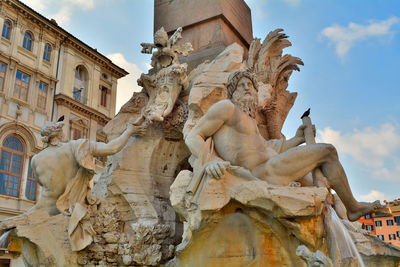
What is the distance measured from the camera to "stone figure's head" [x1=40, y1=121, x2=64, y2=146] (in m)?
5.06

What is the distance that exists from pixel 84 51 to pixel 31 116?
598cm

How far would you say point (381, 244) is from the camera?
3.99m

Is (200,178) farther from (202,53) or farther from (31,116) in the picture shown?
(31,116)

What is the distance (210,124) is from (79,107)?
66.2ft

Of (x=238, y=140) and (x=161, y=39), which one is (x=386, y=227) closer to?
(x=161, y=39)

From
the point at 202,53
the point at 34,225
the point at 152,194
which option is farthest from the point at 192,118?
the point at 34,225

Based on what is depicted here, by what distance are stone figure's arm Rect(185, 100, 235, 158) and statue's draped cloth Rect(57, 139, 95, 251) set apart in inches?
67.0

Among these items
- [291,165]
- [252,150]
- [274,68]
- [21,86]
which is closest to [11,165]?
[21,86]

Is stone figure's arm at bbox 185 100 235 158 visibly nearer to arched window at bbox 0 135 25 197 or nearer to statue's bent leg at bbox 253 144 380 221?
statue's bent leg at bbox 253 144 380 221

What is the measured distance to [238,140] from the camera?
3885mm

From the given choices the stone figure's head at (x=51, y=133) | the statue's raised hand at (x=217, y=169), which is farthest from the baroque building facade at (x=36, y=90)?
the statue's raised hand at (x=217, y=169)

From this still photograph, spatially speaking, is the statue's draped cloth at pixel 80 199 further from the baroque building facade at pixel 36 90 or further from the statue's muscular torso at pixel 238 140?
the baroque building facade at pixel 36 90

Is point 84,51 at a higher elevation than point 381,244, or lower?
higher

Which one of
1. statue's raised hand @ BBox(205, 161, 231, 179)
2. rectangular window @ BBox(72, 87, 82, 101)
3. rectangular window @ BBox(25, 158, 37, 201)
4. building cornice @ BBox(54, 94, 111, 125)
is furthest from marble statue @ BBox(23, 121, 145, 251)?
rectangular window @ BBox(72, 87, 82, 101)
